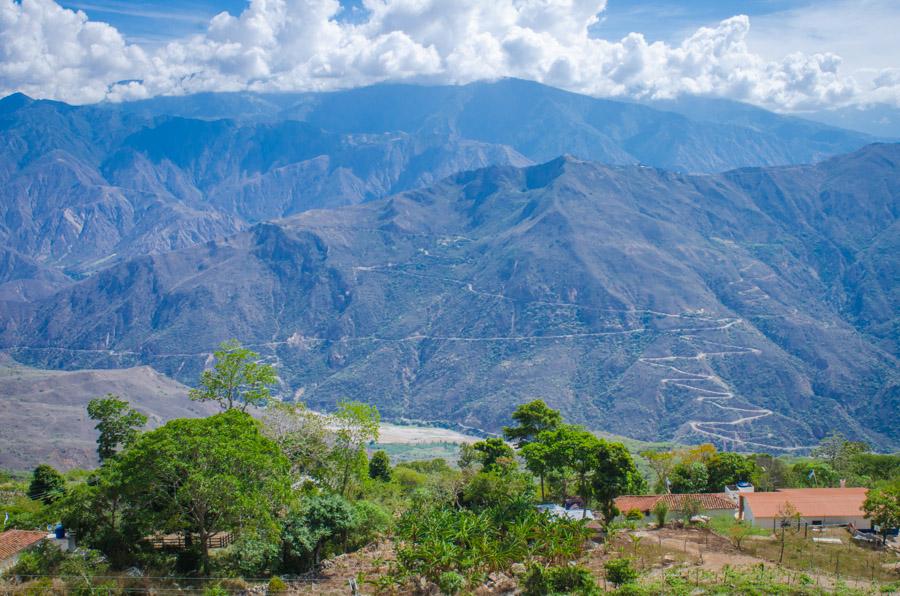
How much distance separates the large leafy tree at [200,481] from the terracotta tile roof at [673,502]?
28281 mm

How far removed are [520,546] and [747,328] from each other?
7069 inches

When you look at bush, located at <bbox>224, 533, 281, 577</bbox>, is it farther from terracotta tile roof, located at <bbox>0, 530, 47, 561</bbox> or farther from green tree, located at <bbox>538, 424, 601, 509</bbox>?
green tree, located at <bbox>538, 424, 601, 509</bbox>

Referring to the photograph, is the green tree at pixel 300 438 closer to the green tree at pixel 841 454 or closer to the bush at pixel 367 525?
the bush at pixel 367 525

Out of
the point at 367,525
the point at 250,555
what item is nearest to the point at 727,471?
the point at 367,525

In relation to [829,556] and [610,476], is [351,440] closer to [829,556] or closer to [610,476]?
[610,476]

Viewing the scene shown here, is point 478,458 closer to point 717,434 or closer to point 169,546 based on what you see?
point 169,546

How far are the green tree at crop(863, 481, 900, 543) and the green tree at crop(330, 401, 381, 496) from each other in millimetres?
29483

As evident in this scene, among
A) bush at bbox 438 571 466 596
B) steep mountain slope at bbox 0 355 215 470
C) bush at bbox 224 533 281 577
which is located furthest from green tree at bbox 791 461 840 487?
steep mountain slope at bbox 0 355 215 470

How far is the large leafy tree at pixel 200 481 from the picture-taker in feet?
110

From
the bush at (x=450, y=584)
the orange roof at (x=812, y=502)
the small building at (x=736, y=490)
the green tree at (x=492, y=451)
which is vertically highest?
the green tree at (x=492, y=451)

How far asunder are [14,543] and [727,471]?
52257mm

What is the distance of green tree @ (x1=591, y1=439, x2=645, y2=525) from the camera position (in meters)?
44.6

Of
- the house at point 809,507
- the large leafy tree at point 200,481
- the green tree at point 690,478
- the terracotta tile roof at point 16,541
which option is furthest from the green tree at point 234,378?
the green tree at point 690,478

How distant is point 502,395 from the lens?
172 meters
